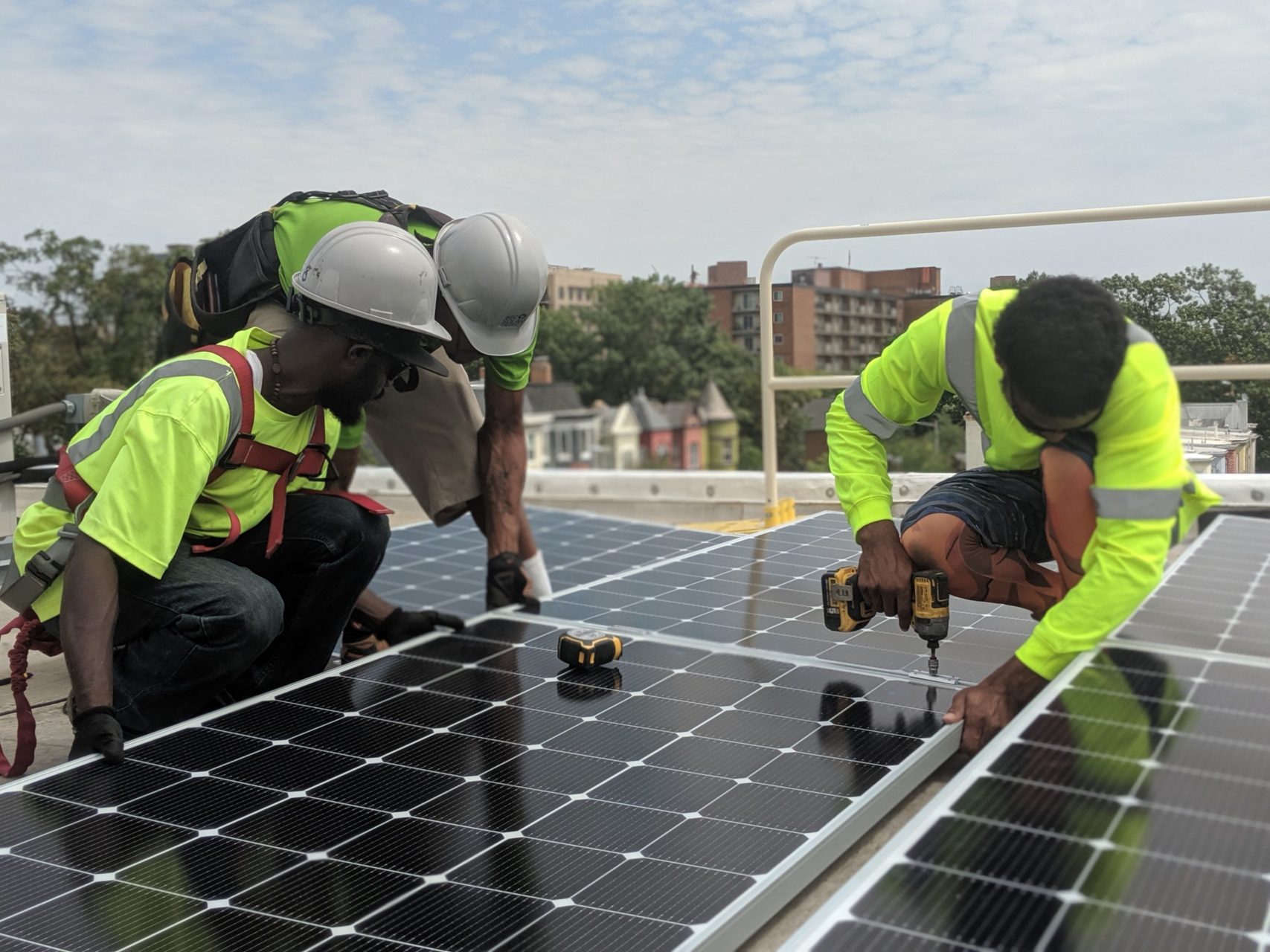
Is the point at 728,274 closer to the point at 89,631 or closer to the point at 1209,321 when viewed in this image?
the point at 1209,321

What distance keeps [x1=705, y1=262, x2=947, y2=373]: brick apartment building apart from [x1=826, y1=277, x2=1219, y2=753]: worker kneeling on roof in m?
1.20

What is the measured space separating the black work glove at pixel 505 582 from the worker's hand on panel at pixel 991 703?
205cm

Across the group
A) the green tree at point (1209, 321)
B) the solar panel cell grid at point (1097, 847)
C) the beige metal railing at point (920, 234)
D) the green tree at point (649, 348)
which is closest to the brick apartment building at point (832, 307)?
the beige metal railing at point (920, 234)

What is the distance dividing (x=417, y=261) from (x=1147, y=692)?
2737mm

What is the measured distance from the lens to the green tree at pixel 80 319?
929 cm

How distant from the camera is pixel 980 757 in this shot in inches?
121

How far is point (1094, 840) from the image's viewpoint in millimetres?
2664

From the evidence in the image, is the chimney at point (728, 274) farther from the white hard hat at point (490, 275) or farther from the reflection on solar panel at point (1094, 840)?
the reflection on solar panel at point (1094, 840)

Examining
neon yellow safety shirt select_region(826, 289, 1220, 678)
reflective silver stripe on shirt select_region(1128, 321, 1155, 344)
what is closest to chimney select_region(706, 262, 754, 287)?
neon yellow safety shirt select_region(826, 289, 1220, 678)

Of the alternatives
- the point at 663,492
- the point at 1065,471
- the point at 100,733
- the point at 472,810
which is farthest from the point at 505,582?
the point at 663,492

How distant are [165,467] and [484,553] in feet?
14.2

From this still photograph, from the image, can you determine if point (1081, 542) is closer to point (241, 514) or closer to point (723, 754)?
point (723, 754)

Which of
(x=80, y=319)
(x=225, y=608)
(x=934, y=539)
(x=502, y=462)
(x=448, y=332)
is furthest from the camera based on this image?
(x=80, y=319)

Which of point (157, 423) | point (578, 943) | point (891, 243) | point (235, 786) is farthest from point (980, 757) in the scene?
point (891, 243)
